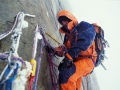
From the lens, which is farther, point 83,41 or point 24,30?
point 83,41

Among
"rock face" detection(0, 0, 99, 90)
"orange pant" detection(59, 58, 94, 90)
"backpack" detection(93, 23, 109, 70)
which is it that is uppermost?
"rock face" detection(0, 0, 99, 90)

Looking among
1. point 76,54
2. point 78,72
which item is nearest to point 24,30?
point 76,54

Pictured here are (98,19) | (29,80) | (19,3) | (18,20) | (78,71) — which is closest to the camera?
(29,80)

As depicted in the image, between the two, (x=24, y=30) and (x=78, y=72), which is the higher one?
(x=24, y=30)

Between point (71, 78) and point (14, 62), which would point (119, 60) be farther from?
point (14, 62)

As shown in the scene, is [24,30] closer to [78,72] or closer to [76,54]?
[76,54]

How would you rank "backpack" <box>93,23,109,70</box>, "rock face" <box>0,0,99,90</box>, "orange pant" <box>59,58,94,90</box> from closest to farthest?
"rock face" <box>0,0,99,90</box>, "orange pant" <box>59,58,94,90</box>, "backpack" <box>93,23,109,70</box>

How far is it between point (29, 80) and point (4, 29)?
0.64 meters

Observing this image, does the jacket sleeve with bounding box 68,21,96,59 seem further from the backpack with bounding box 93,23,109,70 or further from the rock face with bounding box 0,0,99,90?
the rock face with bounding box 0,0,99,90

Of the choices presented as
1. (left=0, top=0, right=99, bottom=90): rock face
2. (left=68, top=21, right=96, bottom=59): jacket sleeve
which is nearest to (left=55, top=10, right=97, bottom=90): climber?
(left=68, top=21, right=96, bottom=59): jacket sleeve

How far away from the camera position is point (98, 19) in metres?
26.0

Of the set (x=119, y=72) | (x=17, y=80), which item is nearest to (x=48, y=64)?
(x=17, y=80)

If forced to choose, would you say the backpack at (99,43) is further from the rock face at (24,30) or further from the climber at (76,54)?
the rock face at (24,30)

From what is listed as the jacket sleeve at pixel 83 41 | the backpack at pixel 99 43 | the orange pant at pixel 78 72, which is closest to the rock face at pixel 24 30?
the orange pant at pixel 78 72
